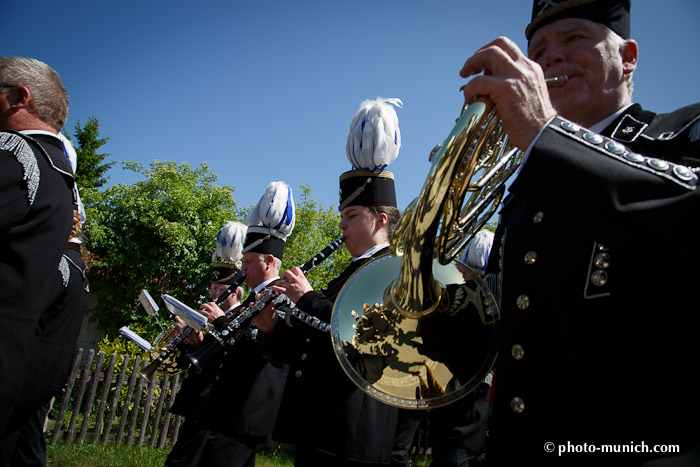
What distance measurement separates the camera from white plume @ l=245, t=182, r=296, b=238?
580 cm

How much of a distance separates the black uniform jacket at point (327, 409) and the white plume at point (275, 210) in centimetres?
242

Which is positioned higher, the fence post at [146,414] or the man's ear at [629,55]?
the man's ear at [629,55]

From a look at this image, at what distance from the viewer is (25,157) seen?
2379mm

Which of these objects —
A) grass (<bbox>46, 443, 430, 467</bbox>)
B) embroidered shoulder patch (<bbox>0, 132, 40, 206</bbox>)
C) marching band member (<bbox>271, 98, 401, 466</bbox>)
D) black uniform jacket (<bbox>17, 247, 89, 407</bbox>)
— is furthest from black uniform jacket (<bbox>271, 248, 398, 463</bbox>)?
grass (<bbox>46, 443, 430, 467</bbox>)

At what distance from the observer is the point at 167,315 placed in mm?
20984

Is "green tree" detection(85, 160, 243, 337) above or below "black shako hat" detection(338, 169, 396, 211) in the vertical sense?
above

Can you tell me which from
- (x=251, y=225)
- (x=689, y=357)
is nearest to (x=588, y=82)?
(x=689, y=357)

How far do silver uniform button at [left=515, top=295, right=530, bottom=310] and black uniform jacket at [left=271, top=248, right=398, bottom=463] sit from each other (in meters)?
1.57

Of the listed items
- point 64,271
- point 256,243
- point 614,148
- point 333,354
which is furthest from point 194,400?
point 614,148

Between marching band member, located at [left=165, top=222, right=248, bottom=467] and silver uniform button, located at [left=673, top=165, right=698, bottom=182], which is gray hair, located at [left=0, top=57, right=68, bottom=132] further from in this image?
silver uniform button, located at [left=673, top=165, right=698, bottom=182]

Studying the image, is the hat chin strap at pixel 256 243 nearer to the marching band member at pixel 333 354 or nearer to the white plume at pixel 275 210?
the white plume at pixel 275 210

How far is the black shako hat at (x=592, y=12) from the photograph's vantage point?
1.70m

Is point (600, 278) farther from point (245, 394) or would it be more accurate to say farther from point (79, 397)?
point (79, 397)

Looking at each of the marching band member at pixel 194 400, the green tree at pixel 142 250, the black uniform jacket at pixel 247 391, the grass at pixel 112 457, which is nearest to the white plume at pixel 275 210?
the marching band member at pixel 194 400
